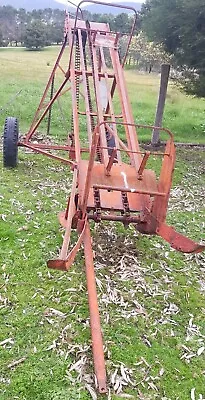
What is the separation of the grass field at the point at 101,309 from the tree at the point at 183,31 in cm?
339

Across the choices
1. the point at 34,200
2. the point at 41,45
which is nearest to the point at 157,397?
the point at 34,200

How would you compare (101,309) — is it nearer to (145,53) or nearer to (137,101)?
(137,101)

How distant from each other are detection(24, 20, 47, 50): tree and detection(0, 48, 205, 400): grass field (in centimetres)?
2879

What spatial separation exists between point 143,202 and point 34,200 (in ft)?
7.92

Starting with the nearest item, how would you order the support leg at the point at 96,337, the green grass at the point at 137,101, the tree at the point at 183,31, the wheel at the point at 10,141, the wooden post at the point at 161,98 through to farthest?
the support leg at the point at 96,337 < the wheel at the point at 10,141 < the tree at the point at 183,31 < the wooden post at the point at 161,98 < the green grass at the point at 137,101

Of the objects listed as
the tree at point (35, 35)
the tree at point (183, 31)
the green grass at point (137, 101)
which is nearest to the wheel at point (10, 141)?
the green grass at point (137, 101)

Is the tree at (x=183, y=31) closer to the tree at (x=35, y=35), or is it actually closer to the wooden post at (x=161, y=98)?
the wooden post at (x=161, y=98)

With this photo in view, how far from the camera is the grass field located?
142 inches

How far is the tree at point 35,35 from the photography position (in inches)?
1328

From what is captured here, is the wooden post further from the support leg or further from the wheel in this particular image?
the support leg

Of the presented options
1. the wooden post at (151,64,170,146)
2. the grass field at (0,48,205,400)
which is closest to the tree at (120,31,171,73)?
the wooden post at (151,64,170,146)

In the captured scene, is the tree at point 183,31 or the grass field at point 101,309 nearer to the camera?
the grass field at point 101,309

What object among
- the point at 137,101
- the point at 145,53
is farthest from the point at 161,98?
the point at 145,53

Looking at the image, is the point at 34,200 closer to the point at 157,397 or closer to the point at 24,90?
the point at 157,397
